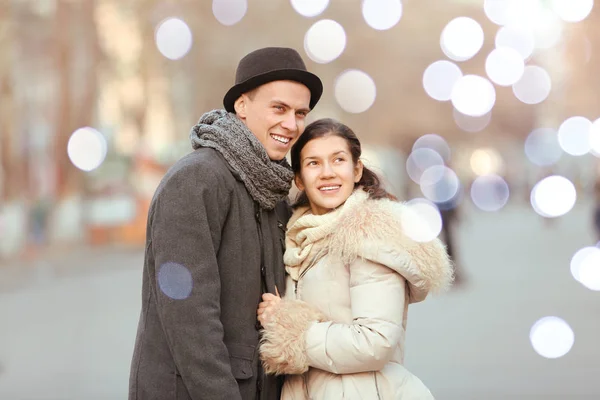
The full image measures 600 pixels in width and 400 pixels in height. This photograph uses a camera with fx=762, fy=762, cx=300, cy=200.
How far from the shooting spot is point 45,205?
1638 centimetres

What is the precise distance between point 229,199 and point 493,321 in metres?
7.45

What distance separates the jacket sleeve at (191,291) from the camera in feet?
7.93

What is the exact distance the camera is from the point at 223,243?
2596 millimetres

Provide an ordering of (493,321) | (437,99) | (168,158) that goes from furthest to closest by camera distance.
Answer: (437,99), (168,158), (493,321)

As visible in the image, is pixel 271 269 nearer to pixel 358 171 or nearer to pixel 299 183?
pixel 299 183

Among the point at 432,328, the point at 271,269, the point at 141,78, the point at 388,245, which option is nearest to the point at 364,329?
the point at 388,245

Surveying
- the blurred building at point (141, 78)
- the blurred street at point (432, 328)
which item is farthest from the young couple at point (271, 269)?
the blurred building at point (141, 78)

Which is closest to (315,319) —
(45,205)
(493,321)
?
(493,321)

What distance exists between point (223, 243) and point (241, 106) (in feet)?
1.86

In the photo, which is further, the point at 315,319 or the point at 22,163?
the point at 22,163

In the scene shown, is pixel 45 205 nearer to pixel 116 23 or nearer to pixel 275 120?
pixel 116 23

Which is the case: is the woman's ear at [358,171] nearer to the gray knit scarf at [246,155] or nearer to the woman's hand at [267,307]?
the gray knit scarf at [246,155]

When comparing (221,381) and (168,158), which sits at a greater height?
(168,158)

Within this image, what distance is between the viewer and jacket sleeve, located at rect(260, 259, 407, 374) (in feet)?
8.38
